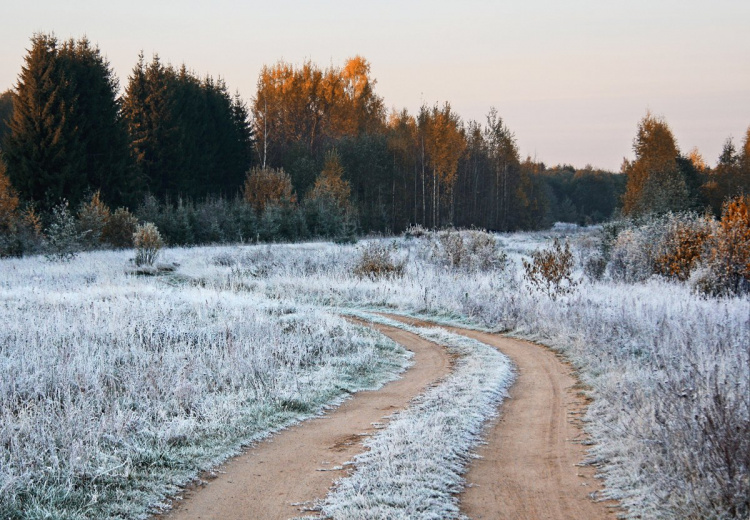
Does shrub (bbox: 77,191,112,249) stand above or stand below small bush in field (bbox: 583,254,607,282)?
above

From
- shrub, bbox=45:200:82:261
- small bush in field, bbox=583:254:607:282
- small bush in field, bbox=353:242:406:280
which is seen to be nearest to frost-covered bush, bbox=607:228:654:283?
small bush in field, bbox=583:254:607:282

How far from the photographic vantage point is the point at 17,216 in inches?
1080

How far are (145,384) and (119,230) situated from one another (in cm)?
2573

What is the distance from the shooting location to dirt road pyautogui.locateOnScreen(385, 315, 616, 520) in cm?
496

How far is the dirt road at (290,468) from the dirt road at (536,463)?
130cm

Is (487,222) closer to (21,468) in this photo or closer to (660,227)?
(660,227)

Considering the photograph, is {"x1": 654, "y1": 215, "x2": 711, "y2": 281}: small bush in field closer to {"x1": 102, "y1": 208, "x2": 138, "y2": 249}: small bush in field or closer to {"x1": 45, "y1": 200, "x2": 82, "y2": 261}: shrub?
{"x1": 45, "y1": 200, "x2": 82, "y2": 261}: shrub

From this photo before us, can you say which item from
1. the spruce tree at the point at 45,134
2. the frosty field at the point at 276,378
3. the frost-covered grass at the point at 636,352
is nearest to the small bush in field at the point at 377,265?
the frost-covered grass at the point at 636,352

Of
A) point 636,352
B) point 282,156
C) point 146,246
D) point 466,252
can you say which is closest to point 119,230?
point 146,246

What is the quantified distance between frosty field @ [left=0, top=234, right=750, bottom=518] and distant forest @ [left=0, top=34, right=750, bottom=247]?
54.3 ft

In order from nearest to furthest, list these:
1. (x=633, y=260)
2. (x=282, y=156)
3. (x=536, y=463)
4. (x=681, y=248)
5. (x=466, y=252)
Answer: (x=536, y=463) → (x=681, y=248) → (x=633, y=260) → (x=466, y=252) → (x=282, y=156)

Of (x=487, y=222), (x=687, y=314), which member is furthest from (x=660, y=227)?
(x=487, y=222)

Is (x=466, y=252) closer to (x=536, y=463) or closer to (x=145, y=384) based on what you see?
(x=145, y=384)

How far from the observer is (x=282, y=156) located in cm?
5228
